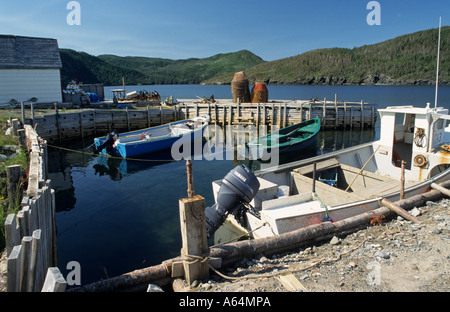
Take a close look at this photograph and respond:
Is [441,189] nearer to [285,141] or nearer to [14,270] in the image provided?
[14,270]

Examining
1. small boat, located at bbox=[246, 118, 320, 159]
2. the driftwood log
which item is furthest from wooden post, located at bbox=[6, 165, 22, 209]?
small boat, located at bbox=[246, 118, 320, 159]

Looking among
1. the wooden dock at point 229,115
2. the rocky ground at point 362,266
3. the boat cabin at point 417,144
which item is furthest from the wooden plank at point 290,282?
the wooden dock at point 229,115

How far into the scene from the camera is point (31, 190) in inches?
285

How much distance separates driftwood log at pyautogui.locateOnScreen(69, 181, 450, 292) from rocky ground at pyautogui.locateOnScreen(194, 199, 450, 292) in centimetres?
19

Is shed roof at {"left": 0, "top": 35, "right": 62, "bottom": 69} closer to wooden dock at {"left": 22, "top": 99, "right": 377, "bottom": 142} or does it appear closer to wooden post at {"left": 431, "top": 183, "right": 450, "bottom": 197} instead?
wooden dock at {"left": 22, "top": 99, "right": 377, "bottom": 142}

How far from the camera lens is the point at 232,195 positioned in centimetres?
852

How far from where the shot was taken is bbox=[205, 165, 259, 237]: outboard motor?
27.7ft

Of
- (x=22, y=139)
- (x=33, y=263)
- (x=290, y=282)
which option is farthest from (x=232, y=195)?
(x=22, y=139)

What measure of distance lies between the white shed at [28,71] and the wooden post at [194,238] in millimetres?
29940

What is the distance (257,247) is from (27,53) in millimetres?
32192

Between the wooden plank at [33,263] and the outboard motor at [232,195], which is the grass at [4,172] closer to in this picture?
the wooden plank at [33,263]
